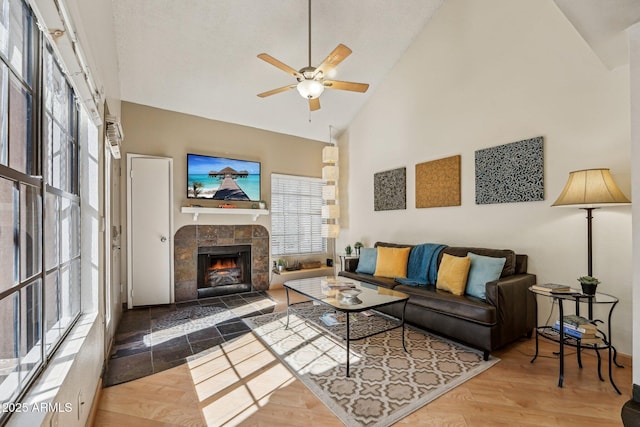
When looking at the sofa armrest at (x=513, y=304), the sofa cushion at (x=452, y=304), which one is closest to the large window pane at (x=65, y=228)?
the sofa cushion at (x=452, y=304)

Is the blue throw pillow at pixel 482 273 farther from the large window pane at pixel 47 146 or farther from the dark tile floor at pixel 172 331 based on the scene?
the large window pane at pixel 47 146

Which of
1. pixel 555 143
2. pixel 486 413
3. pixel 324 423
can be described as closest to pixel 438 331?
pixel 486 413

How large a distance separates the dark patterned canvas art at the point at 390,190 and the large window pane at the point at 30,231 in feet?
13.7

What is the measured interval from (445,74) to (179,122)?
3961 mm

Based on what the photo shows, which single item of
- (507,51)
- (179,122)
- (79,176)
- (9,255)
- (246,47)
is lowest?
(9,255)

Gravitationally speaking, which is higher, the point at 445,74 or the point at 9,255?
the point at 445,74

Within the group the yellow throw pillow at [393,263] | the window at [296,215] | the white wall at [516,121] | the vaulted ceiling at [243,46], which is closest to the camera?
the white wall at [516,121]

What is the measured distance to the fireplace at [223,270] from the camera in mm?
4781

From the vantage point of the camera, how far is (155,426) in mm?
1805

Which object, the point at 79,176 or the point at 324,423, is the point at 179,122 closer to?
the point at 79,176

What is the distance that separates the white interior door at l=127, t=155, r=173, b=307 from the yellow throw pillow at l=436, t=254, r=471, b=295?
378 cm

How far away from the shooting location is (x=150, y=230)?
434 cm

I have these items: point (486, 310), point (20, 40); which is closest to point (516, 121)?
point (486, 310)

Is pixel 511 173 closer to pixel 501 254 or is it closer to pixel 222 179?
pixel 501 254
